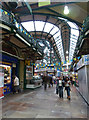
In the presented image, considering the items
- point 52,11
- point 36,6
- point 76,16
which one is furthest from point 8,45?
point 76,16

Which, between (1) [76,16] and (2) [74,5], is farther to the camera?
(1) [76,16]

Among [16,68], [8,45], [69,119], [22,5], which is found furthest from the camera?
[16,68]

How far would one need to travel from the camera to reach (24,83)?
11.8 metres

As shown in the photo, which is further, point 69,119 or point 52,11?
point 52,11

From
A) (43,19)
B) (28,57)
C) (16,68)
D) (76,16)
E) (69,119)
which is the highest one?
(43,19)

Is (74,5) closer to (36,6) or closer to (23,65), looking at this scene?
(36,6)

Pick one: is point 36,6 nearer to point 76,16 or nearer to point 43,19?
point 43,19

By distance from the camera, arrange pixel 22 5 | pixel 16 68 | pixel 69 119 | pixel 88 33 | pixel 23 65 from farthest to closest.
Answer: pixel 23 65, pixel 16 68, pixel 22 5, pixel 88 33, pixel 69 119

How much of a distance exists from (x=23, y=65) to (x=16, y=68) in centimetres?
110

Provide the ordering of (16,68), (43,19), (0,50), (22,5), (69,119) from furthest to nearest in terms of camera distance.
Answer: (43,19), (16,68), (22,5), (0,50), (69,119)

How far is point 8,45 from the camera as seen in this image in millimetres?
8797

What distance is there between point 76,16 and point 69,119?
1128 cm

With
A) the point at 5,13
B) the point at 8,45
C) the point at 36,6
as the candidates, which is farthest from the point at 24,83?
the point at 36,6

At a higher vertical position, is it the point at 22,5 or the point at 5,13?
the point at 22,5
